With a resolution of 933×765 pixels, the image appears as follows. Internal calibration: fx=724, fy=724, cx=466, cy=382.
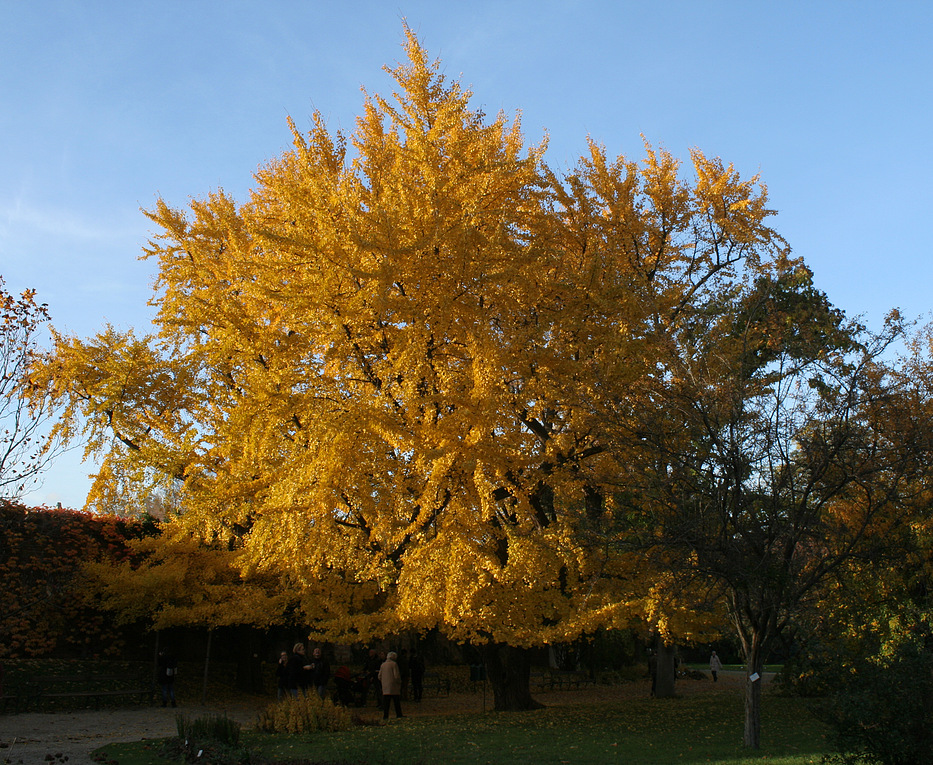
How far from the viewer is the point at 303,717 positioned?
410 inches

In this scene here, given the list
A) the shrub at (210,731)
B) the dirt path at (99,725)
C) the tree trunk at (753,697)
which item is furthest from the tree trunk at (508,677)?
the shrub at (210,731)

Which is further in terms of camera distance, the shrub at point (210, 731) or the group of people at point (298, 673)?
the group of people at point (298, 673)

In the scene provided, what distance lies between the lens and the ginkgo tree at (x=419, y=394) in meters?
9.43

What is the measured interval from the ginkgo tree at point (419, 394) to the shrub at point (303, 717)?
1070 millimetres

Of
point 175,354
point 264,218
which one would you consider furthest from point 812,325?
point 175,354

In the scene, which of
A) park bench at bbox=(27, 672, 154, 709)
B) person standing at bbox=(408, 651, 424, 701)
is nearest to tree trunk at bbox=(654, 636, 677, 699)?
person standing at bbox=(408, 651, 424, 701)

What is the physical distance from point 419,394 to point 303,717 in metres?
4.95

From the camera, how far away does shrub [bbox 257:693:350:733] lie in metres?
10.3

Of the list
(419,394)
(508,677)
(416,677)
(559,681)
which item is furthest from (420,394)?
(559,681)

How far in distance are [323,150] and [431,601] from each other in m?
7.40

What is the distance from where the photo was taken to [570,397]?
32.4ft

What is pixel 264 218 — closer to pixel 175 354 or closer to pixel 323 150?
pixel 323 150

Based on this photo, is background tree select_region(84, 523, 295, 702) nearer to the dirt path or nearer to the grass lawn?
the dirt path

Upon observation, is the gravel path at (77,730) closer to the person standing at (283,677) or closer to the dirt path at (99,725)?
the dirt path at (99,725)
